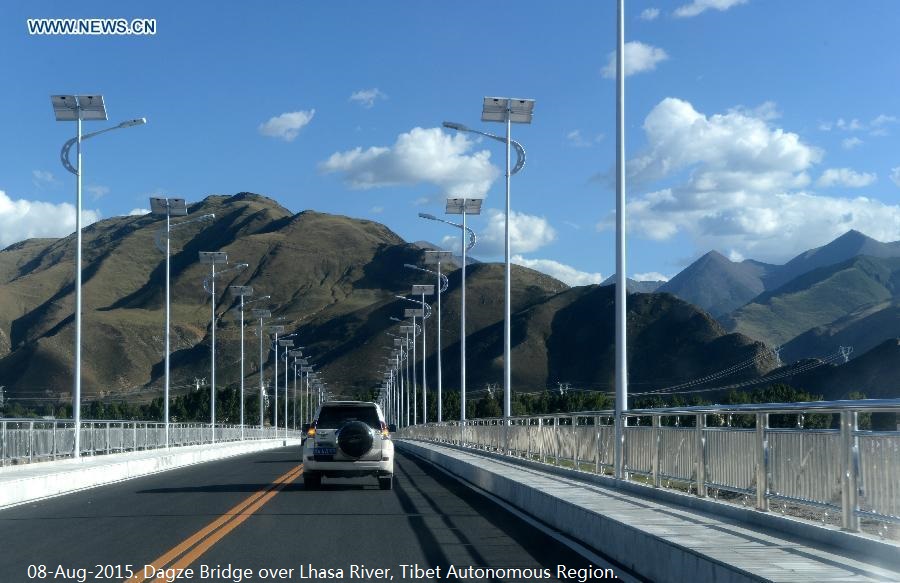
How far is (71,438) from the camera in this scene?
3788 cm

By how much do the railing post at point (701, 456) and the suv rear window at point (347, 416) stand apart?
12.1 metres

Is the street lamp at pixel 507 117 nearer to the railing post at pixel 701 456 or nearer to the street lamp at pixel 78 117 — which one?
the street lamp at pixel 78 117

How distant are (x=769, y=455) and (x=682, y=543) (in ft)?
10.1

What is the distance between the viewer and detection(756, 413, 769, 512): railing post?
13773 millimetres

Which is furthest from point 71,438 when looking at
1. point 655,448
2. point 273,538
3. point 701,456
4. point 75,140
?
point 701,456

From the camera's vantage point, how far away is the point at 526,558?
Result: 13242 mm

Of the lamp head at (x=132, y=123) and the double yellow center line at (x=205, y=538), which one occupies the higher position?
the lamp head at (x=132, y=123)

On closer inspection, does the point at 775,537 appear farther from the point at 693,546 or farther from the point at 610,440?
the point at 610,440

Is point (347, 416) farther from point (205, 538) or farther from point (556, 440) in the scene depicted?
point (205, 538)

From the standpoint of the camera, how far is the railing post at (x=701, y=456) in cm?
1612

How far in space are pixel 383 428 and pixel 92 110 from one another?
19.5m

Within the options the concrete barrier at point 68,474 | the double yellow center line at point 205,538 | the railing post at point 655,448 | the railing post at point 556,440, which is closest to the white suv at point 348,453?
the double yellow center line at point 205,538

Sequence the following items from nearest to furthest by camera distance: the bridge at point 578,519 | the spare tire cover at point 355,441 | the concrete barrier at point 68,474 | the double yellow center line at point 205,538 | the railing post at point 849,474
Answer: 1. the bridge at point 578,519
2. the railing post at point 849,474
3. the double yellow center line at point 205,538
4. the concrete barrier at point 68,474
5. the spare tire cover at point 355,441

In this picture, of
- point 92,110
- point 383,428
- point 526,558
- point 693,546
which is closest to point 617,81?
point 383,428
